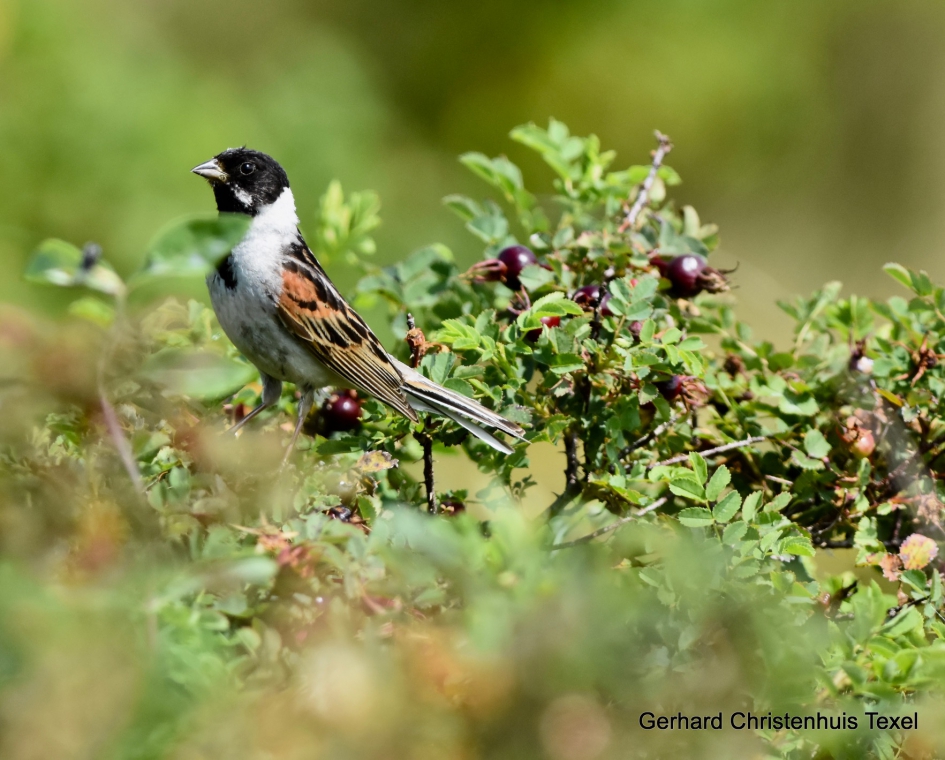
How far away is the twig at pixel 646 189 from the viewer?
195 cm

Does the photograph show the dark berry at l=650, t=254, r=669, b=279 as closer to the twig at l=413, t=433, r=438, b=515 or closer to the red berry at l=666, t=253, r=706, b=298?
the red berry at l=666, t=253, r=706, b=298

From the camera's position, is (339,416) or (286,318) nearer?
(339,416)

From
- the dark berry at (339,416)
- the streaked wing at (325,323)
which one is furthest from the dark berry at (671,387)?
the streaked wing at (325,323)

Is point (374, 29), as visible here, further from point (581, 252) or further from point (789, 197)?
point (581, 252)

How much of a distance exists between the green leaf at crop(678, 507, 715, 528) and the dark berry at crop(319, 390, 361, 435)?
2.43 ft

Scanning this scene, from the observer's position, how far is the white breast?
222 cm

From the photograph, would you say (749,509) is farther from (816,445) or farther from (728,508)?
(816,445)

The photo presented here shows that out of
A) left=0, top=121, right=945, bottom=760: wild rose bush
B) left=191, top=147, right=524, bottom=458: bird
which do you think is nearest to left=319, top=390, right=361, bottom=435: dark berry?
left=191, top=147, right=524, bottom=458: bird

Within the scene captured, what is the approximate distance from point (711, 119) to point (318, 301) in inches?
216

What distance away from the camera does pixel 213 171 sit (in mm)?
2375

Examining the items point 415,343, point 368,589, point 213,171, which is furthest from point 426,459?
point 213,171

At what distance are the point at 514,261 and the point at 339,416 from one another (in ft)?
1.44

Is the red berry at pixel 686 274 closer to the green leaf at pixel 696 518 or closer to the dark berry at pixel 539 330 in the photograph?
the dark berry at pixel 539 330

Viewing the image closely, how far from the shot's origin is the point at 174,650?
0.77m
